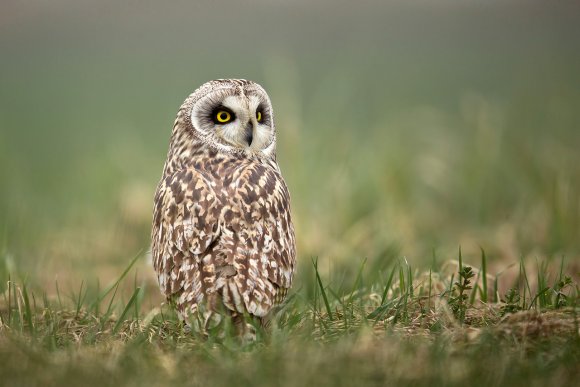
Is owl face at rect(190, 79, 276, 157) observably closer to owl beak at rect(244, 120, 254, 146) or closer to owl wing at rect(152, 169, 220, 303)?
owl beak at rect(244, 120, 254, 146)

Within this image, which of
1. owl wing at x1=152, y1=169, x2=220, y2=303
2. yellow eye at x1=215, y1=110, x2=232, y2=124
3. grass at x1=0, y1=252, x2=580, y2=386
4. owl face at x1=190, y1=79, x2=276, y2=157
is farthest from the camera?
yellow eye at x1=215, y1=110, x2=232, y2=124

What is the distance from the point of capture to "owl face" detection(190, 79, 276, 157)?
5.15 metres

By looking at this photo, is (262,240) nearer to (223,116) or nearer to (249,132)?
(249,132)

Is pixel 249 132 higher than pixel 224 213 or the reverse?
higher

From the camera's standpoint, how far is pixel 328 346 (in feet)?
13.6

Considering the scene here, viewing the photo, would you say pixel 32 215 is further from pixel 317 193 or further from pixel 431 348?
pixel 431 348

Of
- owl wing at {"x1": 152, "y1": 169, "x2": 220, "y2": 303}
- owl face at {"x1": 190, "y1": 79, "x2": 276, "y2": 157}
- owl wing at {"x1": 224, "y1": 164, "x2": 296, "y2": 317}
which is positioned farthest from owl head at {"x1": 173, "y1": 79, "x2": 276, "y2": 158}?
owl wing at {"x1": 152, "y1": 169, "x2": 220, "y2": 303}

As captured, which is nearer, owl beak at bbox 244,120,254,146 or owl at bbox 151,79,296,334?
owl at bbox 151,79,296,334

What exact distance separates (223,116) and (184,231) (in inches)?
34.9

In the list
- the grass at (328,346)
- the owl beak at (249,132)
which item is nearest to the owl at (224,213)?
the owl beak at (249,132)

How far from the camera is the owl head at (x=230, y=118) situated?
5156 mm

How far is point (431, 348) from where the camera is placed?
3.87 metres

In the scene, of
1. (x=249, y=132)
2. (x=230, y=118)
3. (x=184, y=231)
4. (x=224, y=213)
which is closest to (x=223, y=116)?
(x=230, y=118)

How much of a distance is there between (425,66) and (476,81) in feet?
15.3
